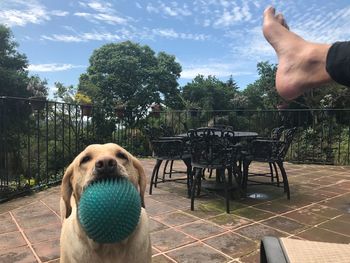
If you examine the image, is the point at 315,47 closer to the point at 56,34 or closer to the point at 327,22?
the point at 327,22

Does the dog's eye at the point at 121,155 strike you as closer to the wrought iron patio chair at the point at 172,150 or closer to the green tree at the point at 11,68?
the wrought iron patio chair at the point at 172,150

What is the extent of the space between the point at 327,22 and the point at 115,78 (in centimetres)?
2181

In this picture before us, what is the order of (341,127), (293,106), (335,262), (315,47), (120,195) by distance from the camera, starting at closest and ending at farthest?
(315,47) < (335,262) < (120,195) < (341,127) < (293,106)

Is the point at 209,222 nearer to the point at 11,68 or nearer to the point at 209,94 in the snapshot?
the point at 11,68

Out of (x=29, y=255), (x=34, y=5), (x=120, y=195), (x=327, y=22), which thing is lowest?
(x=29, y=255)

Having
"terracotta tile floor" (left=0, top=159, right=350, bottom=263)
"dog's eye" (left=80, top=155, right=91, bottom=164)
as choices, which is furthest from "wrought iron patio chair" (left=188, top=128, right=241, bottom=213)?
"dog's eye" (left=80, top=155, right=91, bottom=164)

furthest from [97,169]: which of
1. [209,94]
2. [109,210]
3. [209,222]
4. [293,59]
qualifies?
[209,94]

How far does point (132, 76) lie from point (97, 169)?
82.3 ft

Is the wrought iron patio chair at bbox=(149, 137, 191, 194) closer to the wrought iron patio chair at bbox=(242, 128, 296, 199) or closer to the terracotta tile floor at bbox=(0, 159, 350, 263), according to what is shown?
the terracotta tile floor at bbox=(0, 159, 350, 263)

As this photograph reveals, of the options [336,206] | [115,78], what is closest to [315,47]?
[336,206]

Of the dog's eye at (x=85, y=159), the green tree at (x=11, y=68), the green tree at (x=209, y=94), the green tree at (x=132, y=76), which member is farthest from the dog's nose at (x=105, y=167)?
the green tree at (x=209, y=94)

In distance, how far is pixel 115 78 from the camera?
83.8 ft

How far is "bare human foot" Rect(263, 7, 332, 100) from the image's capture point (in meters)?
0.93

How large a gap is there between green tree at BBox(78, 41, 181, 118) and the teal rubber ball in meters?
23.5
